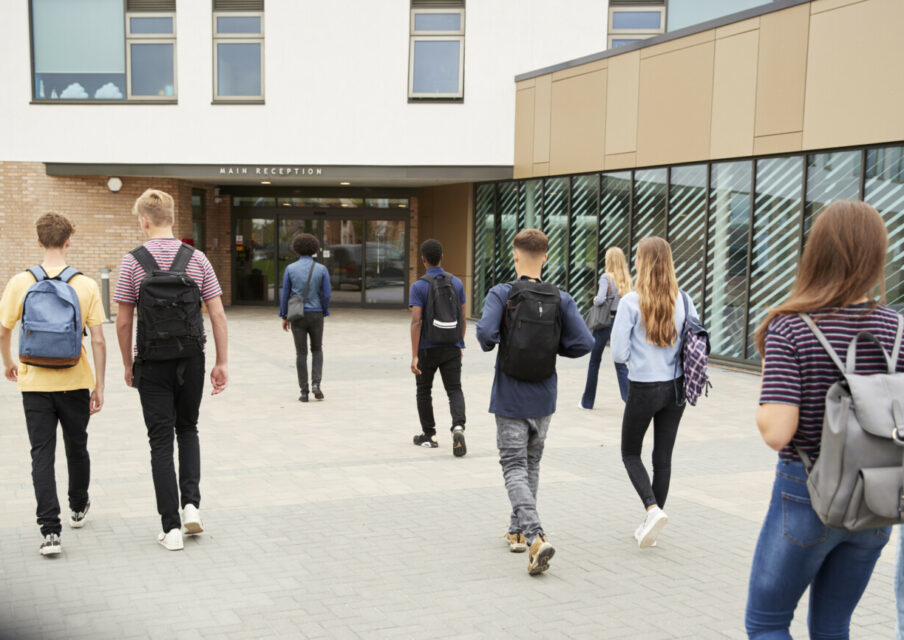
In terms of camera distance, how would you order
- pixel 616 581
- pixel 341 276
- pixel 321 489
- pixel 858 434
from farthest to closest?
1. pixel 341 276
2. pixel 321 489
3. pixel 616 581
4. pixel 858 434

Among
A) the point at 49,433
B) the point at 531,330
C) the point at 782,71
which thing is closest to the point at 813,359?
the point at 531,330

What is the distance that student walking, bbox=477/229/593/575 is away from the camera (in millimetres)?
4754

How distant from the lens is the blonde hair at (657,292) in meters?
5.04

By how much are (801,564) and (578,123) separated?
14.3 m

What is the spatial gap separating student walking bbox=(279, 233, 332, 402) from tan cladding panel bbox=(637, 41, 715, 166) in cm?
642

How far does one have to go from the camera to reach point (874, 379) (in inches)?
98.7

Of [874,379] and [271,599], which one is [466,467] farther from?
[874,379]

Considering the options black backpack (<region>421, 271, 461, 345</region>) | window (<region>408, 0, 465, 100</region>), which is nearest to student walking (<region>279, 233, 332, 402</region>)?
black backpack (<region>421, 271, 461, 345</region>)

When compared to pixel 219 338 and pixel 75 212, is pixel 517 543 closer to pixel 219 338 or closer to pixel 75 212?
pixel 219 338

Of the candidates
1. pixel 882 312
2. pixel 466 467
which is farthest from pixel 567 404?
pixel 882 312

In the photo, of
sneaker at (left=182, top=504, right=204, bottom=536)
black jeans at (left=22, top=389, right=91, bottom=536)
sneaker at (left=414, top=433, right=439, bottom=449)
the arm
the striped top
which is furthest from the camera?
sneaker at (left=414, top=433, right=439, bottom=449)

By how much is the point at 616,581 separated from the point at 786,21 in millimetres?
9479

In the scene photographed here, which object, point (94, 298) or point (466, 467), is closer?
point (94, 298)

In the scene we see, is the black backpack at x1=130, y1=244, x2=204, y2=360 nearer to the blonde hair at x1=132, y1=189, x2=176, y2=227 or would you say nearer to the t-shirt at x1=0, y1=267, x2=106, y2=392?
the blonde hair at x1=132, y1=189, x2=176, y2=227
